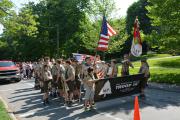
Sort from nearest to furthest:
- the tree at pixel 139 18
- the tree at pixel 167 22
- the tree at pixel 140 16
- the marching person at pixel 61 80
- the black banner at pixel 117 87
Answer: the black banner at pixel 117 87
the marching person at pixel 61 80
the tree at pixel 167 22
the tree at pixel 139 18
the tree at pixel 140 16

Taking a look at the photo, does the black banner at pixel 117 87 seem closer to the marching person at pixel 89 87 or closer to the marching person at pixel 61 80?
the marching person at pixel 89 87

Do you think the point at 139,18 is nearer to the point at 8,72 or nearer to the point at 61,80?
the point at 8,72

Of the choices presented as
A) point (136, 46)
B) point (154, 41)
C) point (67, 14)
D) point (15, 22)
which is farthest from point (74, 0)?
point (136, 46)

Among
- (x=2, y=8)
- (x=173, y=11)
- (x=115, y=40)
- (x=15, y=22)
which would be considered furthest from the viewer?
(x=115, y=40)

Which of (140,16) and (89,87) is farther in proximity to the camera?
(140,16)

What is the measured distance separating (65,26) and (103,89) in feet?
158

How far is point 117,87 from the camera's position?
14266 millimetres

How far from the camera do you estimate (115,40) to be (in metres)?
52.2

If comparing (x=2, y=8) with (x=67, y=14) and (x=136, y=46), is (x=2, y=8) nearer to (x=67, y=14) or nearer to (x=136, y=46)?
(x=136, y=46)

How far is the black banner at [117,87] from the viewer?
1348cm

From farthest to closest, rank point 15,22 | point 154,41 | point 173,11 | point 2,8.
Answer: point 154,41 → point 173,11 → point 15,22 → point 2,8

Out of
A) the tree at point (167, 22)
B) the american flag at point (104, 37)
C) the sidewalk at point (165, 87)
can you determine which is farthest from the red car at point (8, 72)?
the american flag at point (104, 37)

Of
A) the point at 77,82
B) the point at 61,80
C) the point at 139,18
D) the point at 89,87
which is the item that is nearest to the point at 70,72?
the point at 77,82

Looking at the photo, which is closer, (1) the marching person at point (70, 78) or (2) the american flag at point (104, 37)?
(1) the marching person at point (70, 78)
